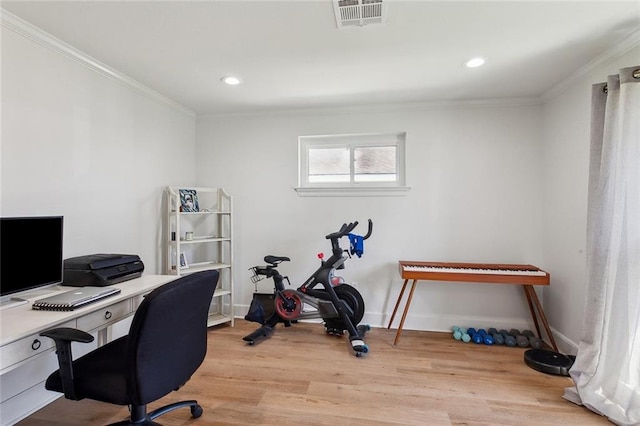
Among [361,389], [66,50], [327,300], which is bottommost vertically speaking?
[361,389]

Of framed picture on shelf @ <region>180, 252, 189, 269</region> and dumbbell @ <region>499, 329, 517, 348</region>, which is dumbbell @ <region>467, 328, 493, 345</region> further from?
framed picture on shelf @ <region>180, 252, 189, 269</region>

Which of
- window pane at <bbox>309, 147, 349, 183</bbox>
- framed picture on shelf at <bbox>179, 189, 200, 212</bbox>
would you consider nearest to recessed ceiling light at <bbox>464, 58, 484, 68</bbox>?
window pane at <bbox>309, 147, 349, 183</bbox>

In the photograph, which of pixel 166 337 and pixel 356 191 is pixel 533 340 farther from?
pixel 166 337

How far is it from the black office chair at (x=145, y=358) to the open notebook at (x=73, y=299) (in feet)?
0.65

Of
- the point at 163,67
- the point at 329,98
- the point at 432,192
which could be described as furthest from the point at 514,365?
the point at 163,67

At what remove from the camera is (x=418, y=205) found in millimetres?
3029

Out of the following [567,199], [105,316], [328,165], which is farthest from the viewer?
[328,165]

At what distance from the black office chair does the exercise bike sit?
4.42 ft

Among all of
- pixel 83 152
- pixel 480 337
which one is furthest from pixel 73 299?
pixel 480 337

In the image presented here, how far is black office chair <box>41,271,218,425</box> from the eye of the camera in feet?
3.96

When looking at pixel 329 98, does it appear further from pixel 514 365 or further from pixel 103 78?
pixel 514 365

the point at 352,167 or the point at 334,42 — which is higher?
the point at 334,42

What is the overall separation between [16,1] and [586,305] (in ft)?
12.4

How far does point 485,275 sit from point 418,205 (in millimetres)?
917
